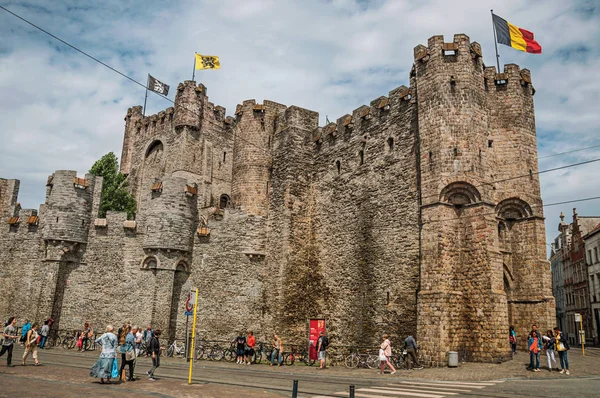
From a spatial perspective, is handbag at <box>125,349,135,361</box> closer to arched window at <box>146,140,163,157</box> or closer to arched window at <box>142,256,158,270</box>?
arched window at <box>142,256,158,270</box>

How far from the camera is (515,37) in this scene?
21.3 metres

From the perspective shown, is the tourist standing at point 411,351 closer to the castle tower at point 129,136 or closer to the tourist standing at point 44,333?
the tourist standing at point 44,333

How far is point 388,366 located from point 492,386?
5.84 metres

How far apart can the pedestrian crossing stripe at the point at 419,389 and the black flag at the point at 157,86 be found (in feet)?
99.2

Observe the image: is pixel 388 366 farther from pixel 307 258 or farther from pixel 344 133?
pixel 344 133

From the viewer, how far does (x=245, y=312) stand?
2508 centimetres

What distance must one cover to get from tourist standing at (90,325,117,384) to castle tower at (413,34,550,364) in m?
10.6

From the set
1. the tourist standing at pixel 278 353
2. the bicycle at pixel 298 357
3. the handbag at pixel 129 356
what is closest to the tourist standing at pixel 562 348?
the bicycle at pixel 298 357

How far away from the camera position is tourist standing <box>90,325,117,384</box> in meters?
11.7

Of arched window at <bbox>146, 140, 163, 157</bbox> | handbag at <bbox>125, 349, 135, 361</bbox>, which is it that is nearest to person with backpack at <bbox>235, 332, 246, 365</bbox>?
handbag at <bbox>125, 349, 135, 361</bbox>

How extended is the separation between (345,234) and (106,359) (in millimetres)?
13788

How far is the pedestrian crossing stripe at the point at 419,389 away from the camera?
428 inches

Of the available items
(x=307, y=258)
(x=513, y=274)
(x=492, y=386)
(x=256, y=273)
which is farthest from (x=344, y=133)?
(x=492, y=386)

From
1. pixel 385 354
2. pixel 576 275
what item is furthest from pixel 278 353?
pixel 576 275
